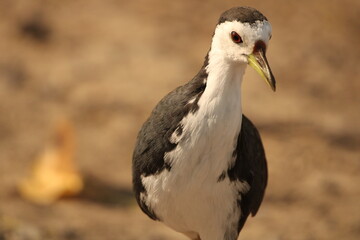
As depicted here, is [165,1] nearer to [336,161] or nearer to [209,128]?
[336,161]

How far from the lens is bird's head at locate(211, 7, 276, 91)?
4.84 meters

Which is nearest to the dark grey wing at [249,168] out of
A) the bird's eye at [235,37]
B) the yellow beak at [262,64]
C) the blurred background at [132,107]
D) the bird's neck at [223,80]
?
the bird's neck at [223,80]

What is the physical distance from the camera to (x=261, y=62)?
484 cm

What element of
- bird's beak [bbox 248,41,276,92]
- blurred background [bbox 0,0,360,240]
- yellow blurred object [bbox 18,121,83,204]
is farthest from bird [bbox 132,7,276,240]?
yellow blurred object [bbox 18,121,83,204]

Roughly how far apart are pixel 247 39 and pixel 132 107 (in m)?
5.68

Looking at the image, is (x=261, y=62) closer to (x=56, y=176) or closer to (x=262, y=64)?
(x=262, y=64)

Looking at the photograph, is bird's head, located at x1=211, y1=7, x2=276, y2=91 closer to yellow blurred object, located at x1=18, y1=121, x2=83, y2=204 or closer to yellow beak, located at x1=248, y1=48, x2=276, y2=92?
yellow beak, located at x1=248, y1=48, x2=276, y2=92

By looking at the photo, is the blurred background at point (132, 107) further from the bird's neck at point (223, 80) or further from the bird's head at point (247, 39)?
the bird's head at point (247, 39)

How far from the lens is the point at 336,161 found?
980 centimetres

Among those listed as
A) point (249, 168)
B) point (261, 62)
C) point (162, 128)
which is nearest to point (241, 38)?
point (261, 62)

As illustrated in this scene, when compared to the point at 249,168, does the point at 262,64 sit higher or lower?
higher

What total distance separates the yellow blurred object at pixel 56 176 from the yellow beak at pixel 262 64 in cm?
438

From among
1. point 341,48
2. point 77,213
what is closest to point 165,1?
point 341,48

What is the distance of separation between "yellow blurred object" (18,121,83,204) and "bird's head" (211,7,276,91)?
4262 mm
